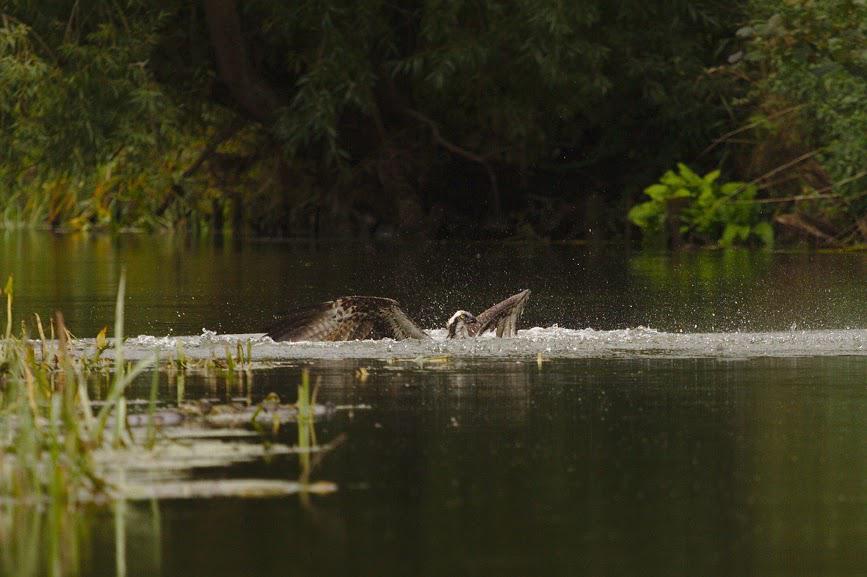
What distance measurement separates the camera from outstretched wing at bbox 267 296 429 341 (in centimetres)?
1384

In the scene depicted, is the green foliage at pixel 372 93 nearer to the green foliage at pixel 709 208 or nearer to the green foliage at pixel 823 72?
the green foliage at pixel 709 208

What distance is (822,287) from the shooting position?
70.5ft

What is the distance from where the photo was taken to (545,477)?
25.5 feet

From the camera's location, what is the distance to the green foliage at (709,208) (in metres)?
35.2

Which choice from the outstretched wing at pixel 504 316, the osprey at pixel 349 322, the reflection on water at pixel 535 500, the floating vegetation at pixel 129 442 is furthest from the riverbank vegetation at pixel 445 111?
the floating vegetation at pixel 129 442

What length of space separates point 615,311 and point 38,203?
36423 mm

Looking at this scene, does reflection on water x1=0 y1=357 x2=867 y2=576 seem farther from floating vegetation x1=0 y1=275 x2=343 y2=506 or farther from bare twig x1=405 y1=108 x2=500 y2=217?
bare twig x1=405 y1=108 x2=500 y2=217

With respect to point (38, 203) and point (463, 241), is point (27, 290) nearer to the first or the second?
point (463, 241)

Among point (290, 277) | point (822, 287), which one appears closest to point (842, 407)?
point (822, 287)

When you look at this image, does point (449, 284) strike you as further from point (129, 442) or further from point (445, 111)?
point (129, 442)

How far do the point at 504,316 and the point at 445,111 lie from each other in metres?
24.2

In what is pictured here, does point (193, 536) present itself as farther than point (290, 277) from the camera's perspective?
No

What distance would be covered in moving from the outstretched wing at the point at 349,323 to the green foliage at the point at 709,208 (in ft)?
69.7

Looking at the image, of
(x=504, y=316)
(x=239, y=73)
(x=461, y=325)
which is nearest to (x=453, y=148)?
(x=239, y=73)
